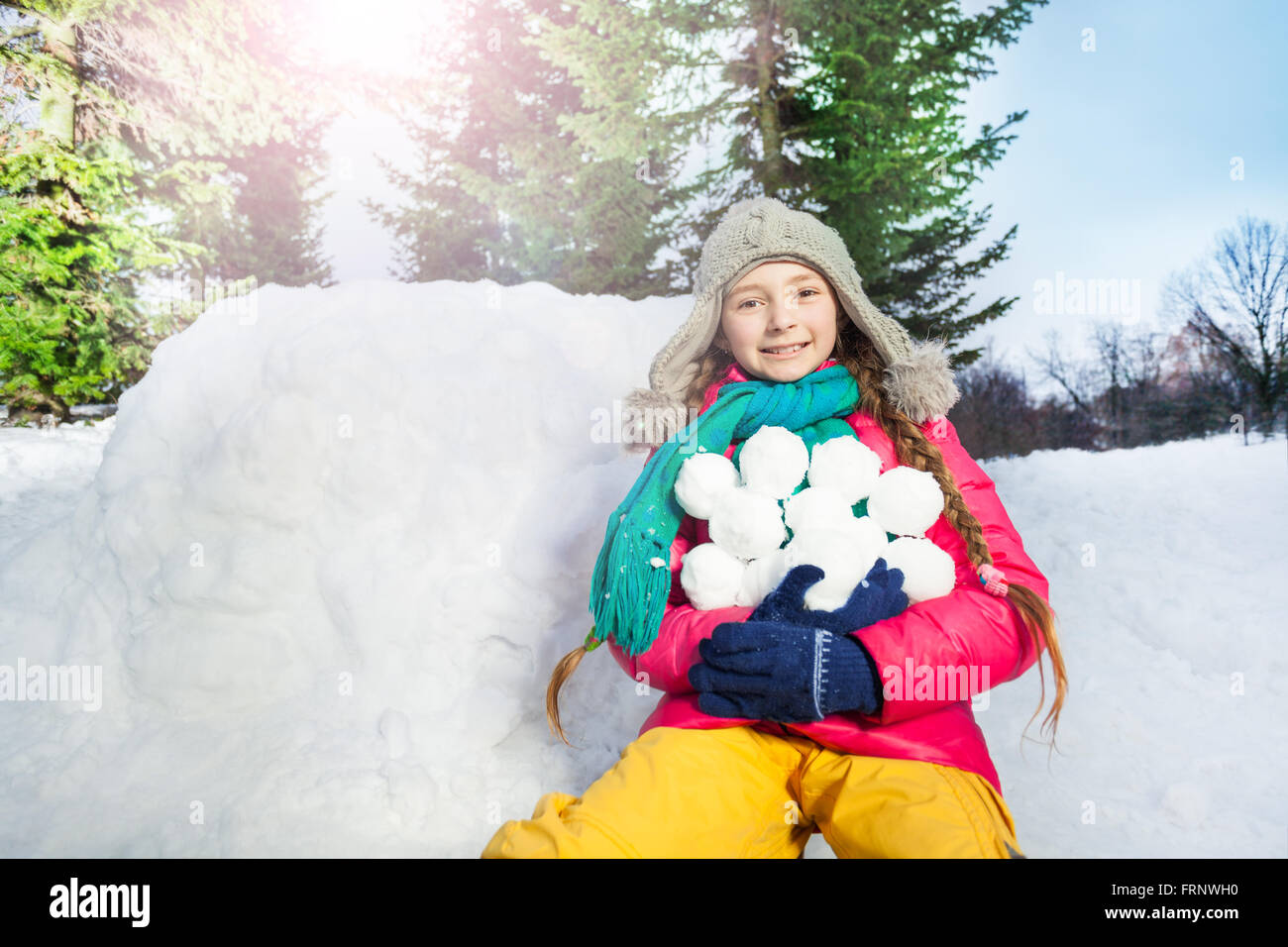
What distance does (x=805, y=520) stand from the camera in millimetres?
1599

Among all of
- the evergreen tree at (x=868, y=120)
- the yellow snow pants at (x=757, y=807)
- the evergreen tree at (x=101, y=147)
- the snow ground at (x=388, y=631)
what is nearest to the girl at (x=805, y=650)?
the yellow snow pants at (x=757, y=807)

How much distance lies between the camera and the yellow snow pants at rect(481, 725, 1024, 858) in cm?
129

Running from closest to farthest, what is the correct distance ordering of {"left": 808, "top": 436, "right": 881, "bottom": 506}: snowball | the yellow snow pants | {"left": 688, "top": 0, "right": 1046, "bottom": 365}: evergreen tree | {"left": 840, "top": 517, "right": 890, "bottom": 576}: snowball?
the yellow snow pants → {"left": 840, "top": 517, "right": 890, "bottom": 576}: snowball → {"left": 808, "top": 436, "right": 881, "bottom": 506}: snowball → {"left": 688, "top": 0, "right": 1046, "bottom": 365}: evergreen tree

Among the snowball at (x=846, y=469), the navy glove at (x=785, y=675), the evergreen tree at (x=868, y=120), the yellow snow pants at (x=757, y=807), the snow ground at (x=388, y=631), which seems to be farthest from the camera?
the evergreen tree at (x=868, y=120)

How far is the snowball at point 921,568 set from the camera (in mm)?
1557

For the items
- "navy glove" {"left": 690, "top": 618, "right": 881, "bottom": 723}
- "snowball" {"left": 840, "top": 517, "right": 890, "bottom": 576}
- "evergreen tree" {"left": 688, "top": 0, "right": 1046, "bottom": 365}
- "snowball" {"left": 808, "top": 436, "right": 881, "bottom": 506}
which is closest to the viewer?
"navy glove" {"left": 690, "top": 618, "right": 881, "bottom": 723}

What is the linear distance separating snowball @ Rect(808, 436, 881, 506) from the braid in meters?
0.14

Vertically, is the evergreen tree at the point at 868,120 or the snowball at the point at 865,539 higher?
the evergreen tree at the point at 868,120

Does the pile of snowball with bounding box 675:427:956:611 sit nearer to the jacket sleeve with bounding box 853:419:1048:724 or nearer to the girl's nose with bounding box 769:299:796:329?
the jacket sleeve with bounding box 853:419:1048:724

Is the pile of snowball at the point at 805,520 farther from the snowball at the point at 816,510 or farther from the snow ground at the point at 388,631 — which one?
the snow ground at the point at 388,631

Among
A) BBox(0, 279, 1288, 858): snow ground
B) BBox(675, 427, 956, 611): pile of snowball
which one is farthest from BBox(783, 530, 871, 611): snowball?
BBox(0, 279, 1288, 858): snow ground

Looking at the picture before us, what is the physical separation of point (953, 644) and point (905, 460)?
1.71 feet

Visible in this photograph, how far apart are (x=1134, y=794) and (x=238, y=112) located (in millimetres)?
10764

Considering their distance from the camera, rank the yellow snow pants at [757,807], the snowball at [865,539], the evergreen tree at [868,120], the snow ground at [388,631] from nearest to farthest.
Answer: the yellow snow pants at [757,807] → the snowball at [865,539] → the snow ground at [388,631] → the evergreen tree at [868,120]
